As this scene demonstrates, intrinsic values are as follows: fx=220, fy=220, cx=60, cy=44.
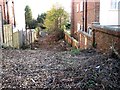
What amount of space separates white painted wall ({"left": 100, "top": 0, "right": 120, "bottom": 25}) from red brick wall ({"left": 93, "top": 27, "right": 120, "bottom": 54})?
12.8 ft

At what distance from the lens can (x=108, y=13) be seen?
13516 mm

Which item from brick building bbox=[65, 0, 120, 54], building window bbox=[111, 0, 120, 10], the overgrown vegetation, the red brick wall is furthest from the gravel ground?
the overgrown vegetation

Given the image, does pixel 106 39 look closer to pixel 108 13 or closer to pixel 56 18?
pixel 108 13

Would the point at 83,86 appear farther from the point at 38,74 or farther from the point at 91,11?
the point at 91,11

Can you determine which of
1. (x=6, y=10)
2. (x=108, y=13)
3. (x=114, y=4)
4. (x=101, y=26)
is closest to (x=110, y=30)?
(x=101, y=26)

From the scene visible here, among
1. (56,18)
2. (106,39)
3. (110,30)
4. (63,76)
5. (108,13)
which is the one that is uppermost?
(56,18)

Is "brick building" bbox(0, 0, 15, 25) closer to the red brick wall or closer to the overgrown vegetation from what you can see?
the red brick wall

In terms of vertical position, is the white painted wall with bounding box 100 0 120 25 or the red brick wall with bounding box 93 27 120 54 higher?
the white painted wall with bounding box 100 0 120 25

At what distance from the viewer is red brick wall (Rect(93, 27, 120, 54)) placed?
21.7 ft

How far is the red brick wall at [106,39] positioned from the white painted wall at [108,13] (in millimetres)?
3908

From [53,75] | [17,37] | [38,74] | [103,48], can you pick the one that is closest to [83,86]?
[53,75]

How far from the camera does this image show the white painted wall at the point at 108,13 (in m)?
13.3

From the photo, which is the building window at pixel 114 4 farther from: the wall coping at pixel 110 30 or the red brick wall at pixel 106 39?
the wall coping at pixel 110 30

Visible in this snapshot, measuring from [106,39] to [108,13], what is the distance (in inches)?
240
